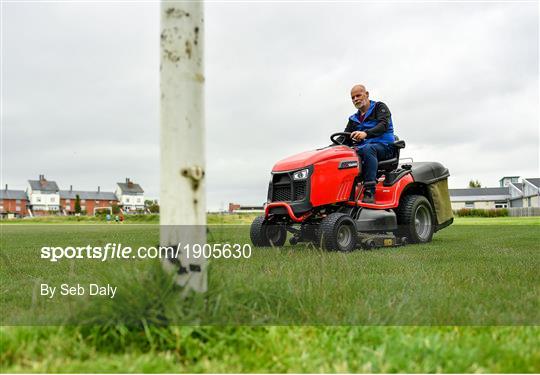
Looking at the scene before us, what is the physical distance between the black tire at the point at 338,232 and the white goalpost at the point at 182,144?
12.9 feet

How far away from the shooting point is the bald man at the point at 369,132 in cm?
719

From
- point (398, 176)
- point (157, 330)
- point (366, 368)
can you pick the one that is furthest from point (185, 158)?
point (398, 176)

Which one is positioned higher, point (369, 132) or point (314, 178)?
point (369, 132)

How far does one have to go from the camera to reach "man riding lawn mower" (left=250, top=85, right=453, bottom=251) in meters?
6.78

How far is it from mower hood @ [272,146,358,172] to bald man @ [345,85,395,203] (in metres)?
0.22

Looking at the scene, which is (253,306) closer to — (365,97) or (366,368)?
(366,368)

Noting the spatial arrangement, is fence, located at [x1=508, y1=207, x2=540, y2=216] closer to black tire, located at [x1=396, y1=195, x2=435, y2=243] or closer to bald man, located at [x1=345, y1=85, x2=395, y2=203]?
black tire, located at [x1=396, y1=195, x2=435, y2=243]

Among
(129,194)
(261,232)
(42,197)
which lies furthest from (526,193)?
(42,197)

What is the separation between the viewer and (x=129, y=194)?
116625 millimetres

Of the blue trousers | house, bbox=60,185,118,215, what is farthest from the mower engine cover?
house, bbox=60,185,118,215

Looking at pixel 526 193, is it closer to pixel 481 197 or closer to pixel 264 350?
pixel 481 197

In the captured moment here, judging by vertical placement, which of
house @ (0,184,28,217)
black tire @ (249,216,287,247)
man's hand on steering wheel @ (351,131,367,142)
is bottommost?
black tire @ (249,216,287,247)

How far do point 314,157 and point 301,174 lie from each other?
294mm

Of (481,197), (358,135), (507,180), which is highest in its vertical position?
(507,180)
